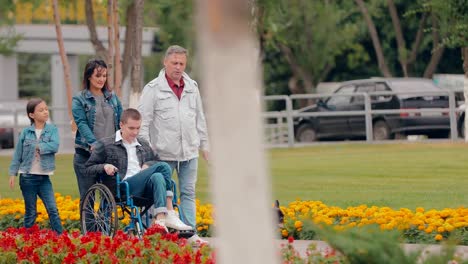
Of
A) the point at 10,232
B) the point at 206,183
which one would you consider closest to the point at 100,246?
the point at 10,232

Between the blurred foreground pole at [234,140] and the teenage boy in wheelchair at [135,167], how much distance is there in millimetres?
6571

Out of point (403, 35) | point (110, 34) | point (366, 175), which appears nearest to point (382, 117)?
point (366, 175)

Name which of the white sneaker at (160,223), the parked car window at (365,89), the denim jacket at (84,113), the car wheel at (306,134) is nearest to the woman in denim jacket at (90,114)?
the denim jacket at (84,113)

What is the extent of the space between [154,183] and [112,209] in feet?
1.40

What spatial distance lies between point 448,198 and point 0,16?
1076 inches

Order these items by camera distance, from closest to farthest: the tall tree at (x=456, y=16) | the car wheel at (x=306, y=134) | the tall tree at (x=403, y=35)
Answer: the tall tree at (x=456, y=16), the car wheel at (x=306, y=134), the tall tree at (x=403, y=35)

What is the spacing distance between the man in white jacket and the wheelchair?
0.84 feet

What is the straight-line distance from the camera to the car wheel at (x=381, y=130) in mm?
28984

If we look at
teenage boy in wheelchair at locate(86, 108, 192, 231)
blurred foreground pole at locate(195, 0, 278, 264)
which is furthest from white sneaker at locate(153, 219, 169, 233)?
Result: blurred foreground pole at locate(195, 0, 278, 264)

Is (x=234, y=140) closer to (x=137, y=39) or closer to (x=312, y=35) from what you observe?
(x=137, y=39)

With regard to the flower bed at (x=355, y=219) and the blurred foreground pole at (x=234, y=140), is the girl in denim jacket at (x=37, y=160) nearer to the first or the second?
the flower bed at (x=355, y=219)

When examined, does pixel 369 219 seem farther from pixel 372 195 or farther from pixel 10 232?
pixel 372 195

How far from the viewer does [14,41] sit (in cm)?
4038

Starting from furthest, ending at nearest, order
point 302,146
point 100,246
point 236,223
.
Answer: point 302,146 → point 100,246 → point 236,223
